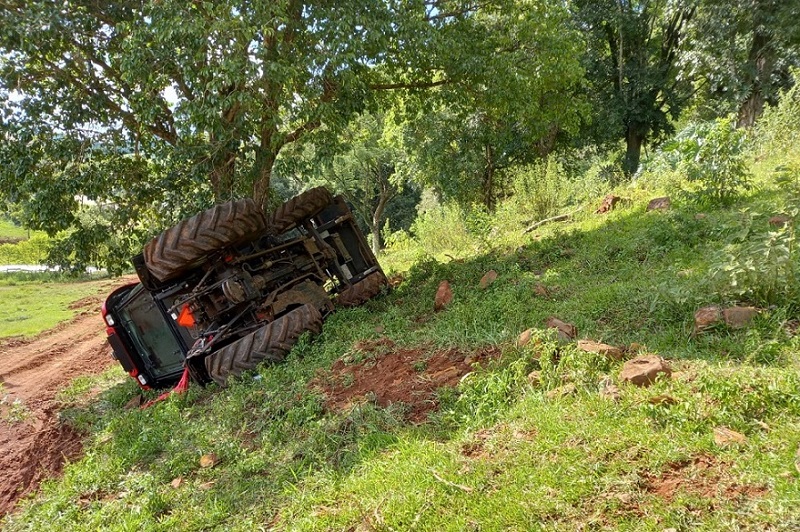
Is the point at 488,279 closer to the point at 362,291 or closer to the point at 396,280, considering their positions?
the point at 362,291

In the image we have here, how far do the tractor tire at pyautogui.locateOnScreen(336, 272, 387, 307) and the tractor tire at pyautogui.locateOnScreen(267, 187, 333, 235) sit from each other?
1189 millimetres

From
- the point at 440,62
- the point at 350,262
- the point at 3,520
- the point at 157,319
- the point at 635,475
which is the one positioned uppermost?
the point at 440,62

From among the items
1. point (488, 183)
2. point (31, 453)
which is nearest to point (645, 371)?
point (31, 453)

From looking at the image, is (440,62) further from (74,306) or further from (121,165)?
(74,306)

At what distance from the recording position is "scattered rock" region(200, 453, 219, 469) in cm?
363

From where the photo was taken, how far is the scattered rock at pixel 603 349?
10.5ft

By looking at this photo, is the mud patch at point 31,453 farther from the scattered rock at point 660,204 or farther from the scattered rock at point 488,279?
the scattered rock at point 660,204

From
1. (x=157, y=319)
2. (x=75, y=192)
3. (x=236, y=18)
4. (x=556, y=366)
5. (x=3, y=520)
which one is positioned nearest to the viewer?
(x=556, y=366)

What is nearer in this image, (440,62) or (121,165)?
(121,165)

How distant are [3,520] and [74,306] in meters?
13.6

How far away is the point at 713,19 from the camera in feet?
45.5

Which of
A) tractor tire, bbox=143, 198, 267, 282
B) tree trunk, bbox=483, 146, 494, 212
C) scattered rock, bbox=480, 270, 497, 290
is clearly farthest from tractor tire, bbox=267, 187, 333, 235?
tree trunk, bbox=483, 146, 494, 212

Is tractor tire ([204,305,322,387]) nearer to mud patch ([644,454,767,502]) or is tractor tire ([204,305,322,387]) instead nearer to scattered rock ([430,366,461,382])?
scattered rock ([430,366,461,382])

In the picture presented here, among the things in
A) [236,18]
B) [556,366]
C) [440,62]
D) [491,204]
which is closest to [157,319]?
[236,18]
